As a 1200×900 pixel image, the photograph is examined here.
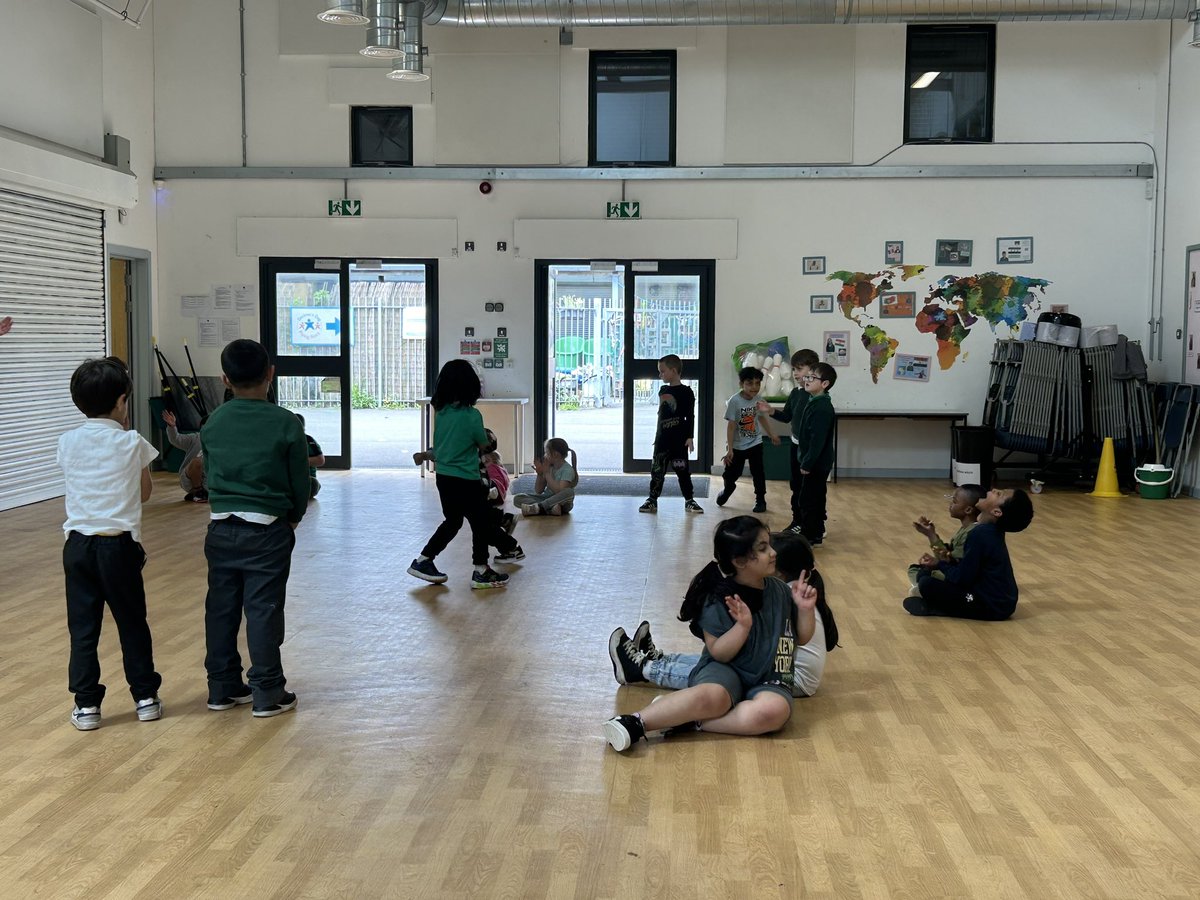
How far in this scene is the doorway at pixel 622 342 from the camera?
12.9 m

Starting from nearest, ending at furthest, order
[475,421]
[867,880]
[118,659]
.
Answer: [867,880]
[118,659]
[475,421]

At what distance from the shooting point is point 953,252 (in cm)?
1257

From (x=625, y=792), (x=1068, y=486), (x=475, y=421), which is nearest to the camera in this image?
(x=625, y=792)

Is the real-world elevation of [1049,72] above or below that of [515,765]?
above

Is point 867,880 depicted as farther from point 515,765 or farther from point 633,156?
point 633,156

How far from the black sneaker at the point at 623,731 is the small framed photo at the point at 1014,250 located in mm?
9799

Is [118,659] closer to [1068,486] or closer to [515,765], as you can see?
[515,765]

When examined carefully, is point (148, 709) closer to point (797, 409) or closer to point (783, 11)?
point (797, 409)

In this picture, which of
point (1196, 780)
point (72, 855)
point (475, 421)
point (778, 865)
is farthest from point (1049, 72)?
point (72, 855)

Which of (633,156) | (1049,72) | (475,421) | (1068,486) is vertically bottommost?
(1068,486)

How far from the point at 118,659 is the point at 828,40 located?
988cm

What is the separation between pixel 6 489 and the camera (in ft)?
32.6

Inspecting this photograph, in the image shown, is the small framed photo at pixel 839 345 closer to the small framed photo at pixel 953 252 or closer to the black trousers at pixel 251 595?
the small framed photo at pixel 953 252

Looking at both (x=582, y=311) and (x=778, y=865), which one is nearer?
(x=778, y=865)
